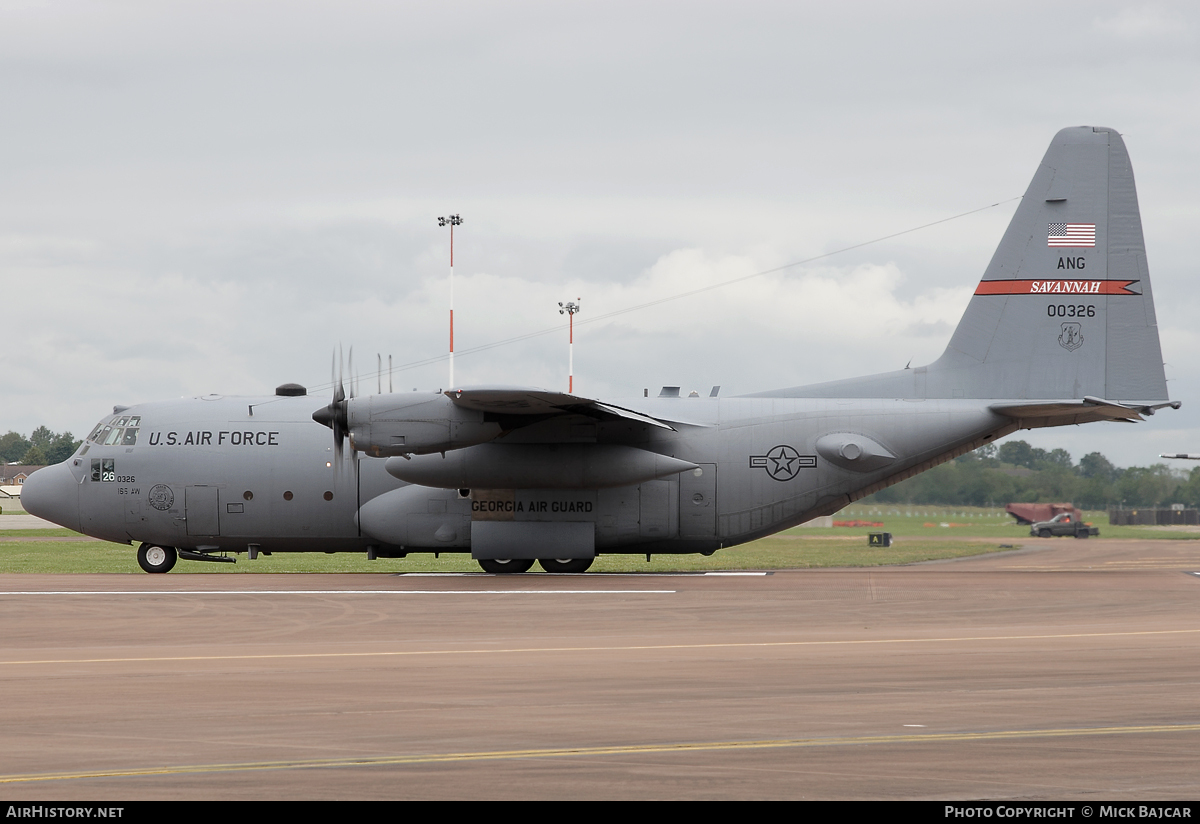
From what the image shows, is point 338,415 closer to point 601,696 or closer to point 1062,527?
point 601,696

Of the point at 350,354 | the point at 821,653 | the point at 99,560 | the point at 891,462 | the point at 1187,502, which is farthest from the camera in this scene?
the point at 1187,502

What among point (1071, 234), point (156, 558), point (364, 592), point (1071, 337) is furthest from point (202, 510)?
point (1071, 234)

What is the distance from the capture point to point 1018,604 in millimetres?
19531

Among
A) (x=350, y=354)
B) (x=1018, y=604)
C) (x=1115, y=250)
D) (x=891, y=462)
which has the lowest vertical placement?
(x=1018, y=604)

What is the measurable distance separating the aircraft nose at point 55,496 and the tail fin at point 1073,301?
672 inches

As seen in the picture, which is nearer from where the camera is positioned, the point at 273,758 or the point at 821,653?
the point at 273,758

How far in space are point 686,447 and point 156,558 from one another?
1216cm

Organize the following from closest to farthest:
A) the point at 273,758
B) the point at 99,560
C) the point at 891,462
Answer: the point at 273,758
the point at 891,462
the point at 99,560

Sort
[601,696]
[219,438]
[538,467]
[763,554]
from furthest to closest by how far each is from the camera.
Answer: [763,554], [219,438], [538,467], [601,696]

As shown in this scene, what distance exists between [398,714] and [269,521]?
18.7 meters

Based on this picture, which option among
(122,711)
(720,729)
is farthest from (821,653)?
(122,711)

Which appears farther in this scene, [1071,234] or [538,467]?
[1071,234]

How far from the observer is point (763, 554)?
38.1 metres

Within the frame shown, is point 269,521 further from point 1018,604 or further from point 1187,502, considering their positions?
point 1187,502
